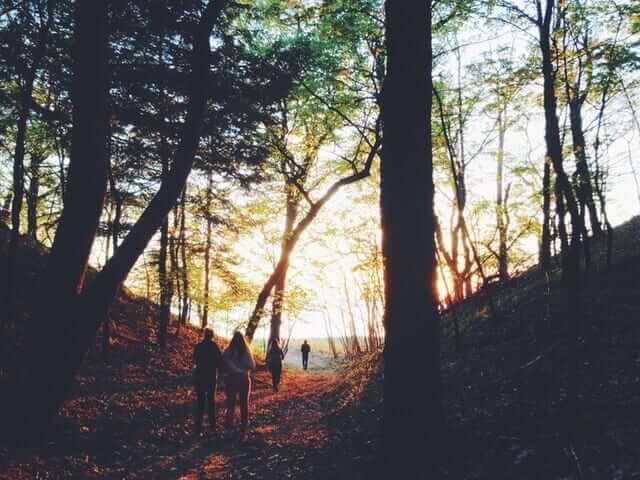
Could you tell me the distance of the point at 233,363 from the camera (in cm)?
826

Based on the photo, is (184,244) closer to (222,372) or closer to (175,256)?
(175,256)

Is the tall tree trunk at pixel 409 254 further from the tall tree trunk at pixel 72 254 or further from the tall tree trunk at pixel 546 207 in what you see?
the tall tree trunk at pixel 546 207

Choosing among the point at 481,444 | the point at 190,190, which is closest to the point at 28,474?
the point at 481,444

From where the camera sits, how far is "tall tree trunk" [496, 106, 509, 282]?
1855 cm

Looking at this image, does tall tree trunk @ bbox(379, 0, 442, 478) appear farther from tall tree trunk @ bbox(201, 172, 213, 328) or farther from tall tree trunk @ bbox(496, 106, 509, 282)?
tall tree trunk @ bbox(496, 106, 509, 282)

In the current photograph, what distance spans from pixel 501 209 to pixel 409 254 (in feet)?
55.3

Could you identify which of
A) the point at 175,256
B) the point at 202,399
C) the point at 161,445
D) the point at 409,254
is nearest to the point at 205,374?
the point at 202,399

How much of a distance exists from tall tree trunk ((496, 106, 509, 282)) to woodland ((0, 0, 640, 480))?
118cm

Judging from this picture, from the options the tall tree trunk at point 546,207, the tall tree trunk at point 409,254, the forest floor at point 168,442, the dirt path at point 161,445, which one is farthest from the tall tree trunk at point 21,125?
the tall tree trunk at point 546,207

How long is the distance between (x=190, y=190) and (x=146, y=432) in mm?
11095

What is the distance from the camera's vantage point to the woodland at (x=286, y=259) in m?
4.50

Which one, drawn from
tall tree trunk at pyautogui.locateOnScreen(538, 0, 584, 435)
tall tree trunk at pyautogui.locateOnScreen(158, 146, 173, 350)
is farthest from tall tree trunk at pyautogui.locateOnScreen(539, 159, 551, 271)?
tall tree trunk at pyautogui.locateOnScreen(158, 146, 173, 350)

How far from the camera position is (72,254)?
6535 millimetres

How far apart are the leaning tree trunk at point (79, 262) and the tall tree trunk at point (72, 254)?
1 centimetres
